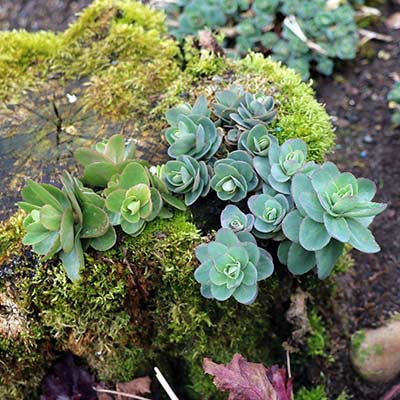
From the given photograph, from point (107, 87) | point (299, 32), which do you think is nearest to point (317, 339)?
point (107, 87)

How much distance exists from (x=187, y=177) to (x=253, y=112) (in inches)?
15.1

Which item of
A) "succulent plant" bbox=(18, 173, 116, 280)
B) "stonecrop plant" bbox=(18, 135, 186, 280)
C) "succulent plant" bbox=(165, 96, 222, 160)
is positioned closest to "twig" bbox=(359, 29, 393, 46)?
"succulent plant" bbox=(165, 96, 222, 160)

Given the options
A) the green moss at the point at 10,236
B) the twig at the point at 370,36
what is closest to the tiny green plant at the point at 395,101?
the twig at the point at 370,36

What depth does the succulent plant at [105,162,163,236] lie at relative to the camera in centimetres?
183

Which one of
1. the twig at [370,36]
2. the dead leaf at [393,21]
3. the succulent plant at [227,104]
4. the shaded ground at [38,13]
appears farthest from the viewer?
the shaded ground at [38,13]

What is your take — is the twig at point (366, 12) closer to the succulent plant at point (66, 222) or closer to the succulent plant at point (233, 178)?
the succulent plant at point (233, 178)

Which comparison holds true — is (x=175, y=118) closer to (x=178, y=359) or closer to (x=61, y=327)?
(x=61, y=327)

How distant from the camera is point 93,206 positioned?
5.95ft

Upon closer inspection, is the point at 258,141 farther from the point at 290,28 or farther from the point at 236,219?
the point at 290,28

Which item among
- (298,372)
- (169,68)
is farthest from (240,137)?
(298,372)

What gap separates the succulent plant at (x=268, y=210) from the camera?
1853 mm

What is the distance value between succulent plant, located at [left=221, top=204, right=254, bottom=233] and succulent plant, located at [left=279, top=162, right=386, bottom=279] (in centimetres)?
12

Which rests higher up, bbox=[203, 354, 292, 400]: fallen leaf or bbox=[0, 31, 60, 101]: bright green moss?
bbox=[0, 31, 60, 101]: bright green moss

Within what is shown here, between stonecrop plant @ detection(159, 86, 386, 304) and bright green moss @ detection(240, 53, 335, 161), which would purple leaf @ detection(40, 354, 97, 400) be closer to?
stonecrop plant @ detection(159, 86, 386, 304)
